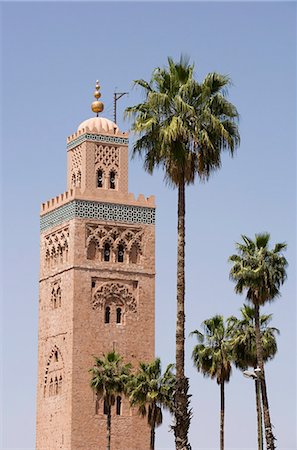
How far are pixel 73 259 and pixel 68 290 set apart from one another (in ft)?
5.28

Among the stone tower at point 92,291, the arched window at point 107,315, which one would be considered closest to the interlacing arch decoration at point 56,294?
the stone tower at point 92,291

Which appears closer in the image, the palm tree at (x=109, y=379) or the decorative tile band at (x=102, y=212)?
the palm tree at (x=109, y=379)

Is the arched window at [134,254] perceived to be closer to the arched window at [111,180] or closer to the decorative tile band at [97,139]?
the arched window at [111,180]

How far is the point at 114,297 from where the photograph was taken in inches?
2697

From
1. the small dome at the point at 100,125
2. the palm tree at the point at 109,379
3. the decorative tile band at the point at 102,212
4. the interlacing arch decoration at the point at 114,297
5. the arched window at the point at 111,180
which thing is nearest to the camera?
the palm tree at the point at 109,379

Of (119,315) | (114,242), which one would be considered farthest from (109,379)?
(114,242)

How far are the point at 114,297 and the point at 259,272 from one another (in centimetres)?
2010

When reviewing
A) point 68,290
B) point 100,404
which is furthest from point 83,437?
point 68,290

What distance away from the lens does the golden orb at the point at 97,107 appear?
231ft

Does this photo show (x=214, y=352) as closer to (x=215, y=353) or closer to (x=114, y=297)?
(x=215, y=353)

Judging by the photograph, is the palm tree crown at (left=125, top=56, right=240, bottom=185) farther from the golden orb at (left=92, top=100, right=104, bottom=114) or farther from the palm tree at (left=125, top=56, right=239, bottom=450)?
the golden orb at (left=92, top=100, right=104, bottom=114)

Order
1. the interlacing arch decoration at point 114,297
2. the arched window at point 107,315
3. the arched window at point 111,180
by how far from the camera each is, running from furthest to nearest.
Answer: the arched window at point 111,180
the arched window at point 107,315
the interlacing arch decoration at point 114,297

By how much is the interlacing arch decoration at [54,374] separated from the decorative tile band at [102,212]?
6.68 m

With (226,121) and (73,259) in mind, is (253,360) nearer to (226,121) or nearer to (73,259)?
(73,259)
